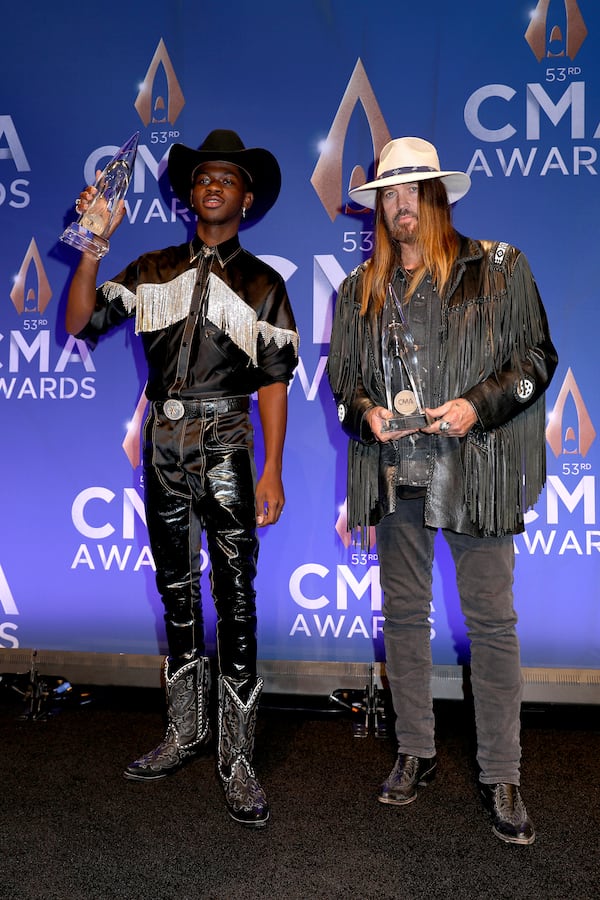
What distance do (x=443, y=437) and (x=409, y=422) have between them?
0.50 feet

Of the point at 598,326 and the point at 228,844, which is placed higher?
the point at 598,326

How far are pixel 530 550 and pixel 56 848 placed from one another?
78.1 inches

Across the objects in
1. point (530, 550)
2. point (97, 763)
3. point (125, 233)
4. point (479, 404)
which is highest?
point (125, 233)

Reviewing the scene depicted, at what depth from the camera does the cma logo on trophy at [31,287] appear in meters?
3.36

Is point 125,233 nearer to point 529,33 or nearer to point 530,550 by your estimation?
point 529,33

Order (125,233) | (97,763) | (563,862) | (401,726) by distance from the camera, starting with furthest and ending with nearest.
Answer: (125,233)
(97,763)
(401,726)
(563,862)

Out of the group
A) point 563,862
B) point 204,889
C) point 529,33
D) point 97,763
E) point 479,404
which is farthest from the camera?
point 529,33

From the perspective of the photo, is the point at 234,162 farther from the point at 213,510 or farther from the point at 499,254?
the point at 213,510

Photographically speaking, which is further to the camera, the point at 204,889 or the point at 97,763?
the point at 97,763

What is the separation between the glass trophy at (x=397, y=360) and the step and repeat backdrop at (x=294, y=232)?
3.45ft

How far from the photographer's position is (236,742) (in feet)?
7.16

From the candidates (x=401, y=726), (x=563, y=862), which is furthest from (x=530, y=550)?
(x=563, y=862)

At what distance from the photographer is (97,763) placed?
240 centimetres

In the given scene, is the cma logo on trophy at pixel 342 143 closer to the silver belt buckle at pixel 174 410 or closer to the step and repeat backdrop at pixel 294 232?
the step and repeat backdrop at pixel 294 232
